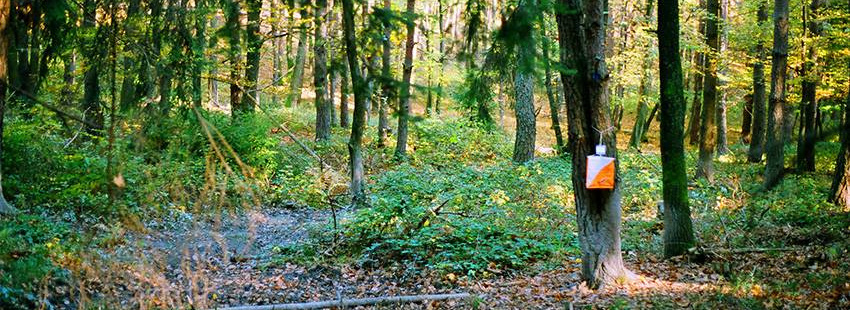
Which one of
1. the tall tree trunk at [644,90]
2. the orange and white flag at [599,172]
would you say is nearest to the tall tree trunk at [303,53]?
the orange and white flag at [599,172]

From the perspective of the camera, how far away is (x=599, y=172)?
617 cm

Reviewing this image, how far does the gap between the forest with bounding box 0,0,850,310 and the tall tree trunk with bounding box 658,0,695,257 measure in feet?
0.08

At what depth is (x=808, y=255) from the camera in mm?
7176

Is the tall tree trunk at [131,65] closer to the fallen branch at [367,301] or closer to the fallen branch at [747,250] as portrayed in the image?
the fallen branch at [367,301]

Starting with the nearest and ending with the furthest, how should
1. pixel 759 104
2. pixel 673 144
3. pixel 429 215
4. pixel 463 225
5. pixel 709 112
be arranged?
1. pixel 673 144
2. pixel 463 225
3. pixel 429 215
4. pixel 709 112
5. pixel 759 104

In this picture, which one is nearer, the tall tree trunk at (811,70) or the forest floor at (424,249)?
the forest floor at (424,249)

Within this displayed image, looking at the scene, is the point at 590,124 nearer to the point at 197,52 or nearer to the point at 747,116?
the point at 197,52

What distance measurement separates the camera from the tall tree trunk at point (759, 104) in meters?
17.8

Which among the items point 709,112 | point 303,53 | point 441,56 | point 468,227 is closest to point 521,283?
point 468,227

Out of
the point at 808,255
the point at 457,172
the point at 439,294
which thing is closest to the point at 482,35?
the point at 439,294

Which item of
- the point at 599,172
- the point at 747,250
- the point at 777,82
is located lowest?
the point at 747,250

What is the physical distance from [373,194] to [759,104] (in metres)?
12.0

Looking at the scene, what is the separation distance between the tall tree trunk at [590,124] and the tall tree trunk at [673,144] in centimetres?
139

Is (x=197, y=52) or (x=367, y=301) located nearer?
(x=197, y=52)
